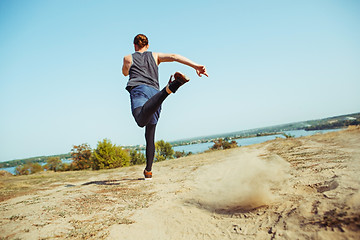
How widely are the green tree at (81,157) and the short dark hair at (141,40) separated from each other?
1912 cm

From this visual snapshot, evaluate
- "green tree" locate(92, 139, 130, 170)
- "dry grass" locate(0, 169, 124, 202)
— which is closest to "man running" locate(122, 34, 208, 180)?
"dry grass" locate(0, 169, 124, 202)

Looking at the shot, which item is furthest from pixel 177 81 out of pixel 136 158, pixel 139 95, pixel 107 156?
pixel 136 158

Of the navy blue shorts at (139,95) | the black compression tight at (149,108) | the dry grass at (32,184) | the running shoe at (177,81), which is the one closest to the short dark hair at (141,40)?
the navy blue shorts at (139,95)

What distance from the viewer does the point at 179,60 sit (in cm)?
292

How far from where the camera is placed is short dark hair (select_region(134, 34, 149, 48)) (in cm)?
334

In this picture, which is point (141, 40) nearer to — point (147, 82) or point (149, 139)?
point (147, 82)

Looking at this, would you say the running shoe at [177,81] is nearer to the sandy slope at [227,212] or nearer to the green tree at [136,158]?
the sandy slope at [227,212]

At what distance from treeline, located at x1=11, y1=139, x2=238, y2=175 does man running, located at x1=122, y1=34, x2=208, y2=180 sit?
8512mm

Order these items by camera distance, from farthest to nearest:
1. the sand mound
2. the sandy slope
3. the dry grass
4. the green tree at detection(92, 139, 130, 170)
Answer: the green tree at detection(92, 139, 130, 170)
the dry grass
the sand mound
the sandy slope

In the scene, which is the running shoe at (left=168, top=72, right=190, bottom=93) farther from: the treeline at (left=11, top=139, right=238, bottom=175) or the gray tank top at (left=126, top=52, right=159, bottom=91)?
the treeline at (left=11, top=139, right=238, bottom=175)

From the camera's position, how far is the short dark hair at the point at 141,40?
334cm

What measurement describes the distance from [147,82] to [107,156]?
9.33m

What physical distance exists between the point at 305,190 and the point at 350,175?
375 millimetres

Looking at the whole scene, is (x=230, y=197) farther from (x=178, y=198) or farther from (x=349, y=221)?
(x=349, y=221)
